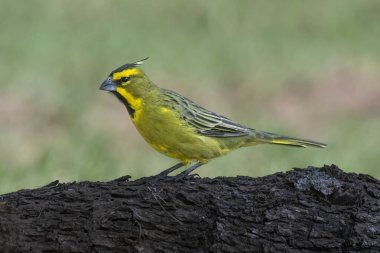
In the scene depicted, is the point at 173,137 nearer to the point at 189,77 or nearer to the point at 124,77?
the point at 124,77

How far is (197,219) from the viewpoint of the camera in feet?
19.0

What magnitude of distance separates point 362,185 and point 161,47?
671 cm

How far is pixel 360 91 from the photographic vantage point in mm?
11727

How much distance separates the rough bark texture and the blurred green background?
123 inches

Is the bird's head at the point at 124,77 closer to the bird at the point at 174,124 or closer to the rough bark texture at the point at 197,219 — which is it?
the bird at the point at 174,124

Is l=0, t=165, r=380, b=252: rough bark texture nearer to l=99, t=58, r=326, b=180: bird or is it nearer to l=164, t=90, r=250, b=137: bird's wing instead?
l=99, t=58, r=326, b=180: bird

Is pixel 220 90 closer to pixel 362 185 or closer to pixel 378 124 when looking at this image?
pixel 378 124

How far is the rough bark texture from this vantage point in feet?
18.7

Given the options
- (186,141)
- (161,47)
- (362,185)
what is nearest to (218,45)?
(161,47)

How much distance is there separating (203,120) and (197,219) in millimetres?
1354

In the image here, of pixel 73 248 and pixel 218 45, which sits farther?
pixel 218 45

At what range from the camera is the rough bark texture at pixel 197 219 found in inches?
225

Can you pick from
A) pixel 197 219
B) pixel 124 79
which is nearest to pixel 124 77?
pixel 124 79

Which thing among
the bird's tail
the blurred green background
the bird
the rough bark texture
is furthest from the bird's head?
the blurred green background
